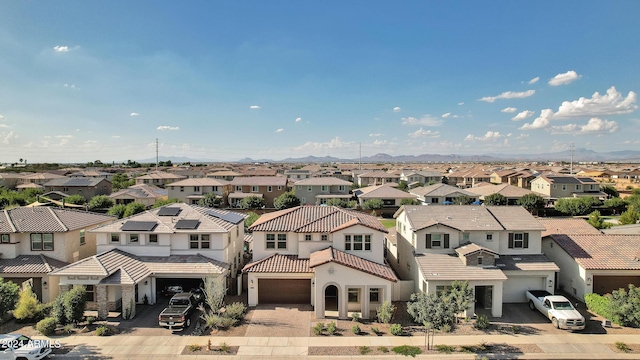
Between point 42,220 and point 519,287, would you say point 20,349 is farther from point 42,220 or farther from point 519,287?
point 519,287

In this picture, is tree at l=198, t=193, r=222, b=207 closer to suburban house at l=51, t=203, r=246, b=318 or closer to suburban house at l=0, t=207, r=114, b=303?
suburban house at l=0, t=207, r=114, b=303

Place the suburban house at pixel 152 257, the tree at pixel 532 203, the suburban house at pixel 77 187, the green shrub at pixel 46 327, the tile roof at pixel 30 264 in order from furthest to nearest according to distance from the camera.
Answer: the suburban house at pixel 77 187 → the tree at pixel 532 203 → the tile roof at pixel 30 264 → the suburban house at pixel 152 257 → the green shrub at pixel 46 327

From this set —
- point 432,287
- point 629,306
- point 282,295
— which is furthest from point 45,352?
point 629,306

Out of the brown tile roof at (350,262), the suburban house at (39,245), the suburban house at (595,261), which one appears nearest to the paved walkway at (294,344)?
the brown tile roof at (350,262)

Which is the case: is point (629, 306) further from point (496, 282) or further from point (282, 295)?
point (282, 295)

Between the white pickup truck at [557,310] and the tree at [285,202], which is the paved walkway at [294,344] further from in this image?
the tree at [285,202]

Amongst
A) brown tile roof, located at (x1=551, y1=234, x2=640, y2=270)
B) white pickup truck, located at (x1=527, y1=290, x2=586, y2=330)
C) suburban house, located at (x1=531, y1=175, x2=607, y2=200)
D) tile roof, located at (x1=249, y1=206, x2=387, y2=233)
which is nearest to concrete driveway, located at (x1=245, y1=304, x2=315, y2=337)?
tile roof, located at (x1=249, y1=206, x2=387, y2=233)
